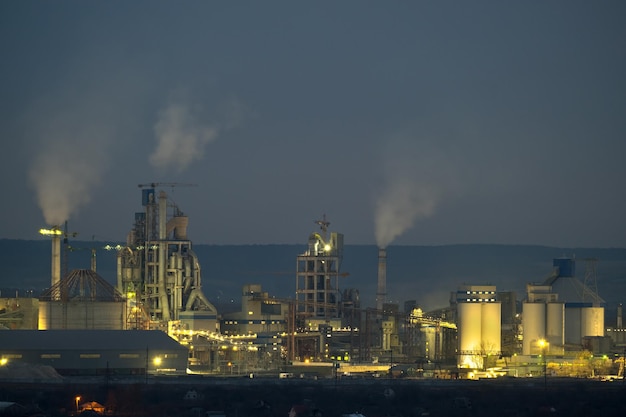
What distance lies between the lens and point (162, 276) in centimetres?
9175

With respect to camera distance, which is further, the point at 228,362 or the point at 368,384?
the point at 228,362

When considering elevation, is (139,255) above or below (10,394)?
above

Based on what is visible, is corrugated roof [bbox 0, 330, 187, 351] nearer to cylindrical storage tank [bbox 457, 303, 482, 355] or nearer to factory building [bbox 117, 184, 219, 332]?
factory building [bbox 117, 184, 219, 332]

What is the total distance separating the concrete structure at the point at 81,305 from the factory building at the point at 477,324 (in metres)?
17.9

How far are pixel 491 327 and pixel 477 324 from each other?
2.76 ft

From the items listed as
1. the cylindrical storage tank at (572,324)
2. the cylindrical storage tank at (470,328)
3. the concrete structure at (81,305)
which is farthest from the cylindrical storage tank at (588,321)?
the concrete structure at (81,305)

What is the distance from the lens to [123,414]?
199ft

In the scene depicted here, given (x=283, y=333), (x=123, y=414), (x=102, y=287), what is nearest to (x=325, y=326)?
(x=283, y=333)

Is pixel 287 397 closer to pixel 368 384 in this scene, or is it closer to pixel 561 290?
pixel 368 384

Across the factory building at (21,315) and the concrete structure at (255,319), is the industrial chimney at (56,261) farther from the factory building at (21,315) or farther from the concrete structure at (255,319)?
the concrete structure at (255,319)

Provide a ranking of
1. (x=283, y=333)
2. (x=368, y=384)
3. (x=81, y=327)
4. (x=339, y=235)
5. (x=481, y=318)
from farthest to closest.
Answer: (x=339, y=235) < (x=283, y=333) < (x=481, y=318) < (x=81, y=327) < (x=368, y=384)

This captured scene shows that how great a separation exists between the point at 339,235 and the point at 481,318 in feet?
52.5

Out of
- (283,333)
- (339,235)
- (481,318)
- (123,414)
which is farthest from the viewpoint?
(339,235)

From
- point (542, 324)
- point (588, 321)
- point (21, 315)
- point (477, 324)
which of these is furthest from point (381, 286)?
point (21, 315)
